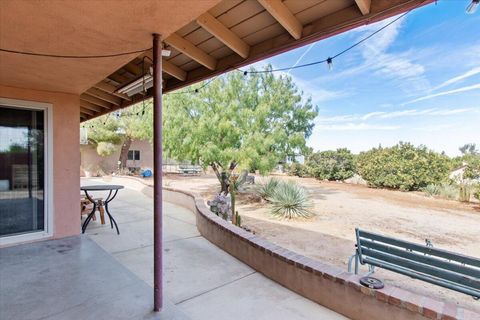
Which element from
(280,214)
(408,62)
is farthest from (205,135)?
(408,62)

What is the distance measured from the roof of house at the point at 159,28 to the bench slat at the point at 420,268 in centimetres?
225

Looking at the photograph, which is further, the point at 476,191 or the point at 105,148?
the point at 105,148

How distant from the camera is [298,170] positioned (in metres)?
19.6

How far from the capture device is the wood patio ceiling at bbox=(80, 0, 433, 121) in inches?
82.1

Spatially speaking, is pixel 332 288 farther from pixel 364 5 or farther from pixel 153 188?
pixel 364 5

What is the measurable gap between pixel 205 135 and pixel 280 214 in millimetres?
3372

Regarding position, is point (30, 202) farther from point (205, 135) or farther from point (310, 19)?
point (205, 135)

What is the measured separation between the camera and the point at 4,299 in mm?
2416

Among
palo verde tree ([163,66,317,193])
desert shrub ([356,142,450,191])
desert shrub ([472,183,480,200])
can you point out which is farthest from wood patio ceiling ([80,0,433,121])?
desert shrub ([356,142,450,191])

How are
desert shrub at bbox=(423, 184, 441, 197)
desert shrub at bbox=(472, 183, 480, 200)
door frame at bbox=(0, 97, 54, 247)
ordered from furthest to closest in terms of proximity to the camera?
desert shrub at bbox=(423, 184, 441, 197)
desert shrub at bbox=(472, 183, 480, 200)
door frame at bbox=(0, 97, 54, 247)

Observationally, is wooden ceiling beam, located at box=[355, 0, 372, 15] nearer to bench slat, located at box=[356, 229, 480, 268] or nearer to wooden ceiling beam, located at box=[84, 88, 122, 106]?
bench slat, located at box=[356, 229, 480, 268]

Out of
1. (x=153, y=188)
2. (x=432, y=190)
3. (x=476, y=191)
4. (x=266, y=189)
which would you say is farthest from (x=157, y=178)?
(x=432, y=190)

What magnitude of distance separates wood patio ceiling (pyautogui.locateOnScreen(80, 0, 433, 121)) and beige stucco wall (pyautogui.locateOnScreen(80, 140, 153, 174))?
17.2 m

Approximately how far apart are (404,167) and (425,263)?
12.3 metres
